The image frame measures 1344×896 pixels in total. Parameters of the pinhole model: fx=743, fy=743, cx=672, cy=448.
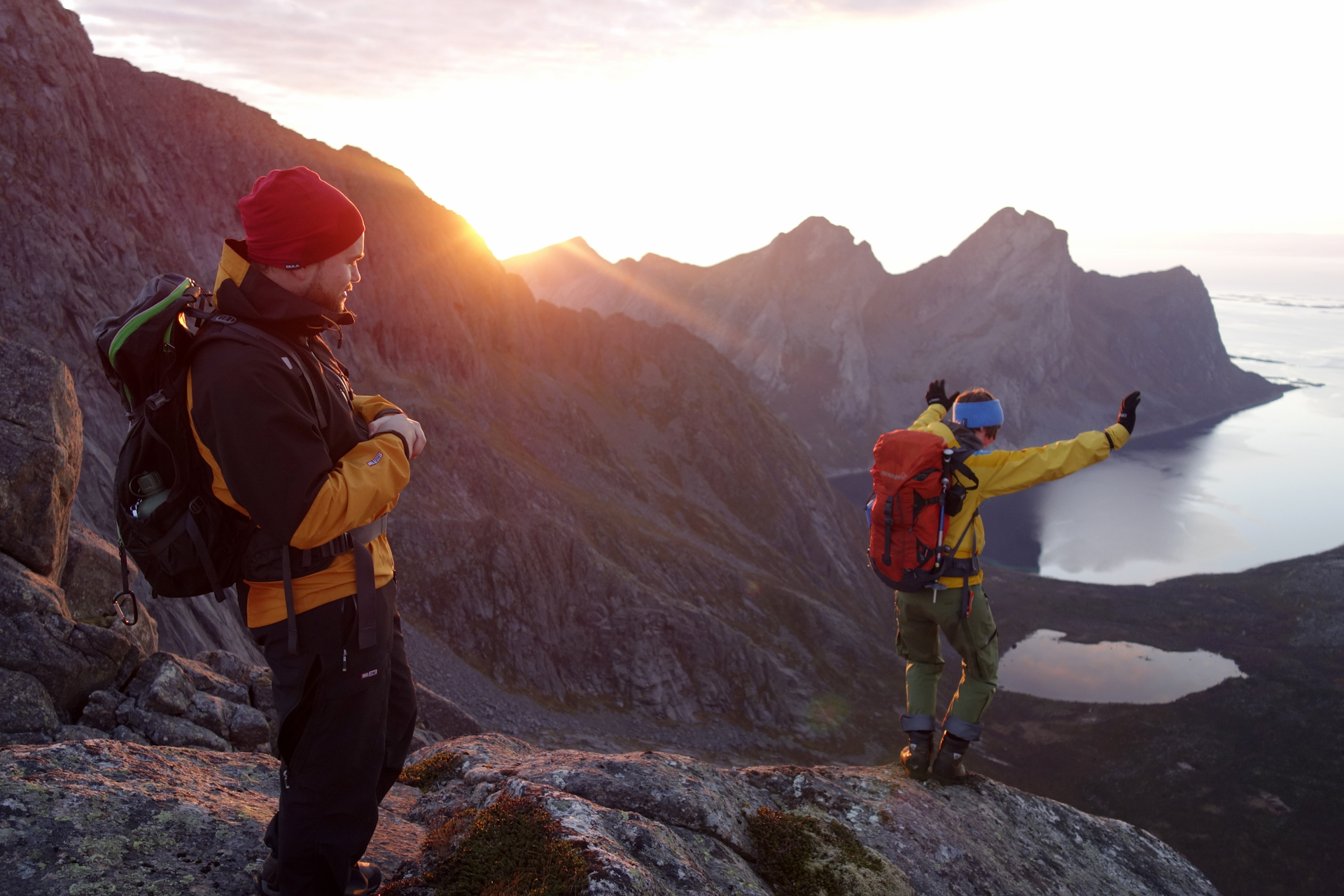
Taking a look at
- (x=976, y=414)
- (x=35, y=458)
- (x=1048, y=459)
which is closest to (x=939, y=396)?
(x=976, y=414)

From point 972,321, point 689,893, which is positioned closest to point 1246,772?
point 689,893

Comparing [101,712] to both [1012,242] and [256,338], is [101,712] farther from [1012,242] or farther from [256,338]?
[1012,242]

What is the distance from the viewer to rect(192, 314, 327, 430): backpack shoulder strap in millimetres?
3693

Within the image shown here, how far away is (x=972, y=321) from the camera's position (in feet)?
609

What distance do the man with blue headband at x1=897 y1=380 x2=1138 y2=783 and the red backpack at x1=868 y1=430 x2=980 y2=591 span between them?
0.09 m

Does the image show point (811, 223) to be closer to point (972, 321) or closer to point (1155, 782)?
point (972, 321)

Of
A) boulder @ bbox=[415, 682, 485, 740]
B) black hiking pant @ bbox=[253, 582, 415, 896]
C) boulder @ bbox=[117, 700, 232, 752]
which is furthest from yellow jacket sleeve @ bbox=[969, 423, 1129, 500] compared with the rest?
boulder @ bbox=[415, 682, 485, 740]

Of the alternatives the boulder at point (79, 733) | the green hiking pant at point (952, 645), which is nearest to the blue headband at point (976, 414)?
the green hiking pant at point (952, 645)

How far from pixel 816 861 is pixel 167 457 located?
5.53 metres

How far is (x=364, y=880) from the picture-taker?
14.8 ft

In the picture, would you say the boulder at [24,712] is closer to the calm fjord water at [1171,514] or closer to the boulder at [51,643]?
the boulder at [51,643]

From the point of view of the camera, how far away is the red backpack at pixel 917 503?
809 centimetres

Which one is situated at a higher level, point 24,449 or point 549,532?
point 24,449

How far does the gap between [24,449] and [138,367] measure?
664 cm
